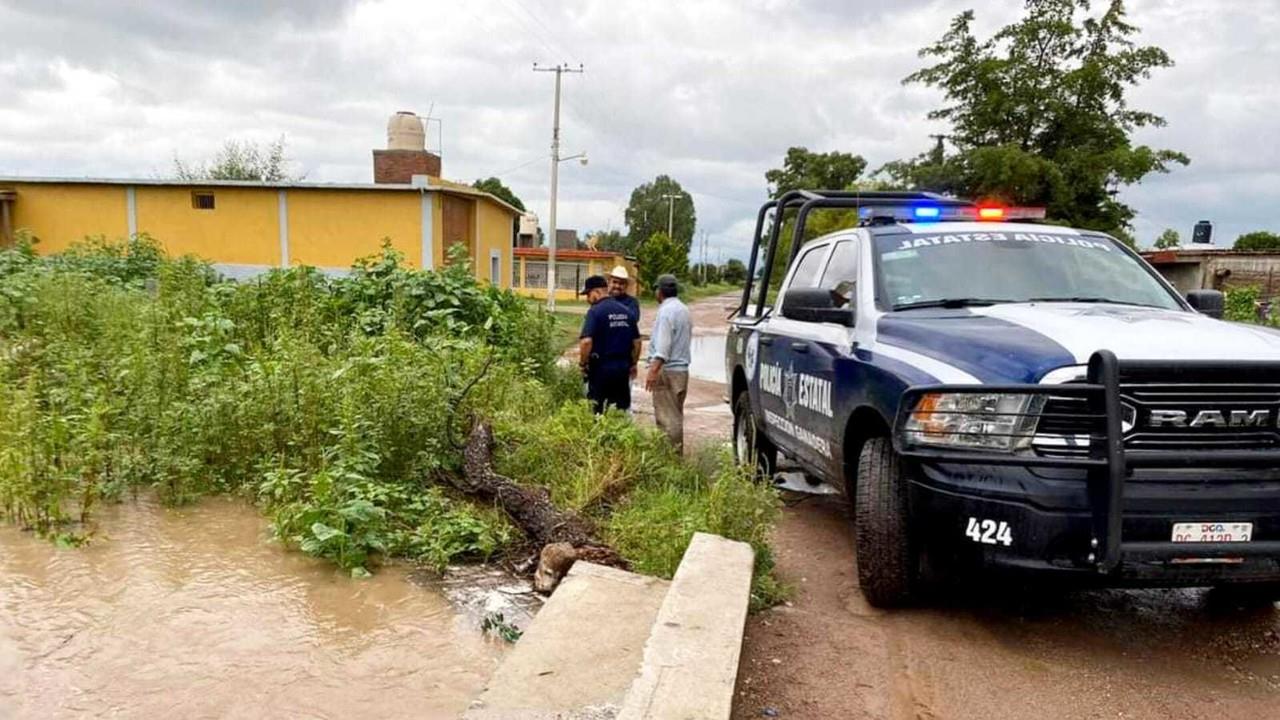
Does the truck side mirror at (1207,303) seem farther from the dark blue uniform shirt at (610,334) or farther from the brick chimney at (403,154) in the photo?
the brick chimney at (403,154)

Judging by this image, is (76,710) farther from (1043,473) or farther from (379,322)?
(379,322)

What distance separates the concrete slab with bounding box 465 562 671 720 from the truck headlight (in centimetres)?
141

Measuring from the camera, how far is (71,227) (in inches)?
901

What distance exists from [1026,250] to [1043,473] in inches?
77.4

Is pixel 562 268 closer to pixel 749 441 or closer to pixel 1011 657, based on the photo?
pixel 749 441

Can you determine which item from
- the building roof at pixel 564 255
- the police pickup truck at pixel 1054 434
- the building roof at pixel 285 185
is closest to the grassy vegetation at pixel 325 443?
the police pickup truck at pixel 1054 434

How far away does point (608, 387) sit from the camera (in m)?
7.61

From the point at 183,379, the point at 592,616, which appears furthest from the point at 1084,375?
the point at 183,379

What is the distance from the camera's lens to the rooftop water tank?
25.7 m

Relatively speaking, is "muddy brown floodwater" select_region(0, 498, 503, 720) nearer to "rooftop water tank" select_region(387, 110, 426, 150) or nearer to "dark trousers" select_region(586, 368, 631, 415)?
"dark trousers" select_region(586, 368, 631, 415)

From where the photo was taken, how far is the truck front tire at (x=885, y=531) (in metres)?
3.85

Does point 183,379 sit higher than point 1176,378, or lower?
lower

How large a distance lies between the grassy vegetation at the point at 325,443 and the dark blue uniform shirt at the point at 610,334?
2.23 ft

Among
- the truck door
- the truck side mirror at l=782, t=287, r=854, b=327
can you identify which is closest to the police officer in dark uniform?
the truck door
